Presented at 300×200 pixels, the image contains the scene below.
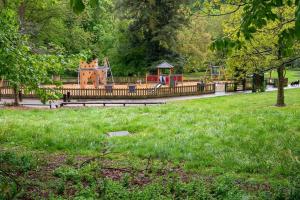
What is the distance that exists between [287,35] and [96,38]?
54.7 metres

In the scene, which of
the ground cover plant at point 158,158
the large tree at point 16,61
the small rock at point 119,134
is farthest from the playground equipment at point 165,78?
the large tree at point 16,61

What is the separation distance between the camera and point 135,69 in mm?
57250

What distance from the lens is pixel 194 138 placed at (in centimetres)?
1077

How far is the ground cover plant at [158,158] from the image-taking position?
649 centimetres

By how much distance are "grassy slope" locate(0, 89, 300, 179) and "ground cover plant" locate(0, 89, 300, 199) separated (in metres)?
0.02

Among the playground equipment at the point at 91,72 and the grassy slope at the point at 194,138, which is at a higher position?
the playground equipment at the point at 91,72

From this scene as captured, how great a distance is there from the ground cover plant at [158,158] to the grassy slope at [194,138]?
0.9 inches

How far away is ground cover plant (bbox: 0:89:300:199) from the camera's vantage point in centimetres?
649

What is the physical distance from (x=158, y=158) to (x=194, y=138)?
196 cm

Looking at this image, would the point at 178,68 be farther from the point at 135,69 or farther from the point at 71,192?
the point at 71,192

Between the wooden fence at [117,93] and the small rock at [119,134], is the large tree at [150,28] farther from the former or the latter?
the small rock at [119,134]

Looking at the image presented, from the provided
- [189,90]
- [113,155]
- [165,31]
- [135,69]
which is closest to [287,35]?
[113,155]

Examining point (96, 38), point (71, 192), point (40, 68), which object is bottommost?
point (71, 192)

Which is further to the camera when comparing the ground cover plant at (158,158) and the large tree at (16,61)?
the large tree at (16,61)
